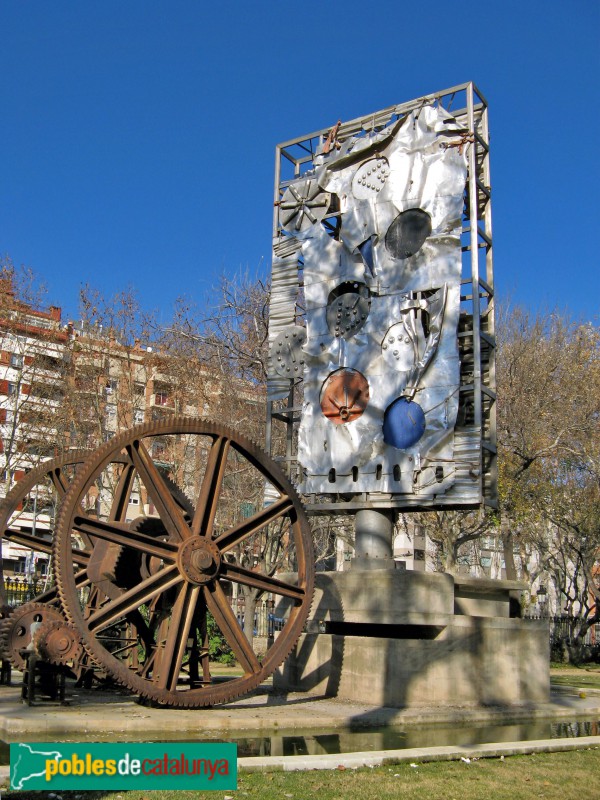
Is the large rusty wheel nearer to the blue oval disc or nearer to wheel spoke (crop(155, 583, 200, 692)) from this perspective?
wheel spoke (crop(155, 583, 200, 692))

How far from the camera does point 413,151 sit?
1894 cm

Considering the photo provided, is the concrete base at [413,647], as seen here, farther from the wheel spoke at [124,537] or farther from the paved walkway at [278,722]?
the wheel spoke at [124,537]


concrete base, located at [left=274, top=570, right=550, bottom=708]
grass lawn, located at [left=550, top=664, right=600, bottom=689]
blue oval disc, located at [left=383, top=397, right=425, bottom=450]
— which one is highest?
blue oval disc, located at [left=383, top=397, right=425, bottom=450]

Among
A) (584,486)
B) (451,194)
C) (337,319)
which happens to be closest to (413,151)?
(451,194)

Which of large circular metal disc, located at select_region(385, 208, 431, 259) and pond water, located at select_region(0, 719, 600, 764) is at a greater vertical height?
large circular metal disc, located at select_region(385, 208, 431, 259)

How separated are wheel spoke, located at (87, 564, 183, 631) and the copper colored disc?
612cm

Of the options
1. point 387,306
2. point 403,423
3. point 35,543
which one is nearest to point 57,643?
point 35,543

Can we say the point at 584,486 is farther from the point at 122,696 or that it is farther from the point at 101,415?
the point at 122,696

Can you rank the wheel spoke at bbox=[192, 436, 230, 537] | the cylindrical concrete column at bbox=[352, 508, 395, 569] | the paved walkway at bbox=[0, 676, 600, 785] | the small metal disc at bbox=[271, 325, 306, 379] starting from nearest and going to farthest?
1. the paved walkway at bbox=[0, 676, 600, 785]
2. the wheel spoke at bbox=[192, 436, 230, 537]
3. the cylindrical concrete column at bbox=[352, 508, 395, 569]
4. the small metal disc at bbox=[271, 325, 306, 379]

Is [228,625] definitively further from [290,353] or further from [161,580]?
[290,353]

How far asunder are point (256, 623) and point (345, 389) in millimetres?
21940

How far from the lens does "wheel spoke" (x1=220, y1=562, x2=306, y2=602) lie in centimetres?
1392

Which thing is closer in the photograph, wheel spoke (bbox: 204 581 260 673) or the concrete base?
wheel spoke (bbox: 204 581 260 673)

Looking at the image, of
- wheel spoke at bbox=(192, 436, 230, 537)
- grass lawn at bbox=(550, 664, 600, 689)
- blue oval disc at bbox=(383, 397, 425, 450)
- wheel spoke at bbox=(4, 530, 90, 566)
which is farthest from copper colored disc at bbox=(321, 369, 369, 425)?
grass lawn at bbox=(550, 664, 600, 689)
